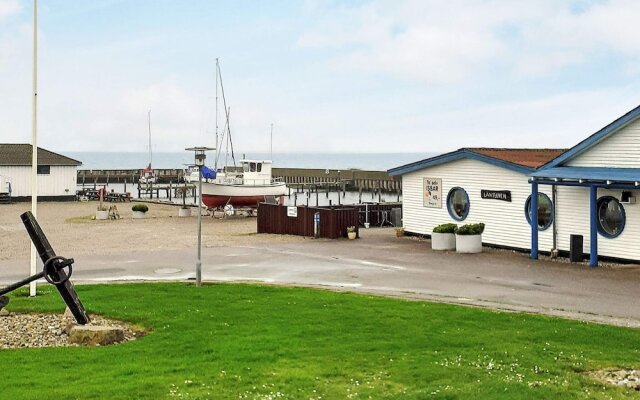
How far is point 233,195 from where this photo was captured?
5750 centimetres

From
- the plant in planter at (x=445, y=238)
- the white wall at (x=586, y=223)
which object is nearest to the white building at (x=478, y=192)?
the white wall at (x=586, y=223)

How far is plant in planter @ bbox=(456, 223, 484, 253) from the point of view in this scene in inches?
1201

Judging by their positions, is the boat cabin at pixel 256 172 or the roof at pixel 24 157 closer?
the boat cabin at pixel 256 172

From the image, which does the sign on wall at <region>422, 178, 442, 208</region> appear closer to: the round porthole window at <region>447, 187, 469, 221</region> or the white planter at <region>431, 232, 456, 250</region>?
the round porthole window at <region>447, 187, 469, 221</region>

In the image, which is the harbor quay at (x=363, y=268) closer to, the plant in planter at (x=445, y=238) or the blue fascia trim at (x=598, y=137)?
the plant in planter at (x=445, y=238)

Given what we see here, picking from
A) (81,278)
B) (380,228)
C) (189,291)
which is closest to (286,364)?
(189,291)

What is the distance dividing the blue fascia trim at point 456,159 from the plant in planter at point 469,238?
102 inches

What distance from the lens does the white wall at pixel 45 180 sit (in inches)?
2657

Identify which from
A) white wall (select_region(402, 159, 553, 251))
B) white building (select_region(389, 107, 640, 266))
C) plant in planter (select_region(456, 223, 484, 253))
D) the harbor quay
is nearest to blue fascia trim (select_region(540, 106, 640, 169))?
white building (select_region(389, 107, 640, 266))

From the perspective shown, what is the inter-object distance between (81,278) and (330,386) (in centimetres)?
1467

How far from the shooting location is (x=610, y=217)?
27.6 m

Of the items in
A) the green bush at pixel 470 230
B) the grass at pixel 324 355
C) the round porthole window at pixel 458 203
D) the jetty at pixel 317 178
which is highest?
the jetty at pixel 317 178

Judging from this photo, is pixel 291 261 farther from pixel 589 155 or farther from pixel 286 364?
pixel 286 364

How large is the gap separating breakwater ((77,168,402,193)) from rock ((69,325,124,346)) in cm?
7877
